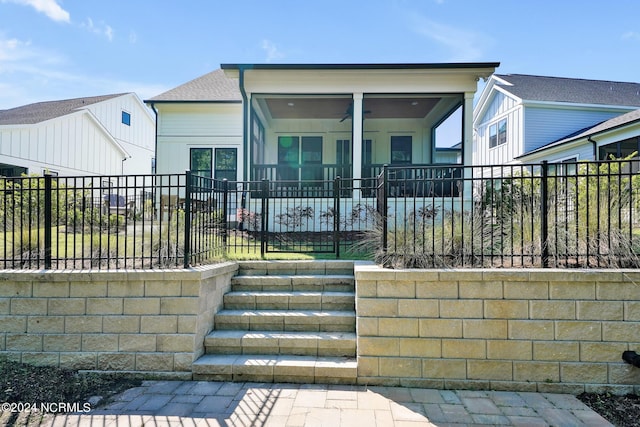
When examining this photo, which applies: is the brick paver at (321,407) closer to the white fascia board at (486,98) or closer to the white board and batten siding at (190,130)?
the white board and batten siding at (190,130)

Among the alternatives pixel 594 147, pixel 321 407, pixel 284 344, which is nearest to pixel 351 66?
pixel 284 344

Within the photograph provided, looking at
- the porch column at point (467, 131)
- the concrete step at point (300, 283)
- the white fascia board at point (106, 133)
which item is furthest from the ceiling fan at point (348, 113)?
the white fascia board at point (106, 133)

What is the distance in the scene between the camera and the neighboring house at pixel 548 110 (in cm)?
1498

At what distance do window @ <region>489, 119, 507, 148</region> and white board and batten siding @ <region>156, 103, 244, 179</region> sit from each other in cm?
1297

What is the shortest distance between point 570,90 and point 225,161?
54.3 feet

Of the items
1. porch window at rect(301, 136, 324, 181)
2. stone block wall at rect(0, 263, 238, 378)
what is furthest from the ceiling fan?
stone block wall at rect(0, 263, 238, 378)

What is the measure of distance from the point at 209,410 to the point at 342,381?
1.21m

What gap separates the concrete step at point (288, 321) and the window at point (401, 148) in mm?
8639

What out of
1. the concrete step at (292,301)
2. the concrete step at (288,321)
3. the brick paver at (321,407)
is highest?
the concrete step at (292,301)

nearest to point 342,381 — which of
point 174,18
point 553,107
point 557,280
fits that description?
point 557,280

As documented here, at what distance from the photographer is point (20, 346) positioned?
11.6 ft

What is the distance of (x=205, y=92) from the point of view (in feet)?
40.5

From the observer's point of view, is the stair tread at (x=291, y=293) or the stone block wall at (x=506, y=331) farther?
the stair tread at (x=291, y=293)

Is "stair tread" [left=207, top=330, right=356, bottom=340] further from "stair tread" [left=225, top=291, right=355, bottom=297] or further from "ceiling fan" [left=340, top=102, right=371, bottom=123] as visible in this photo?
"ceiling fan" [left=340, top=102, right=371, bottom=123]
